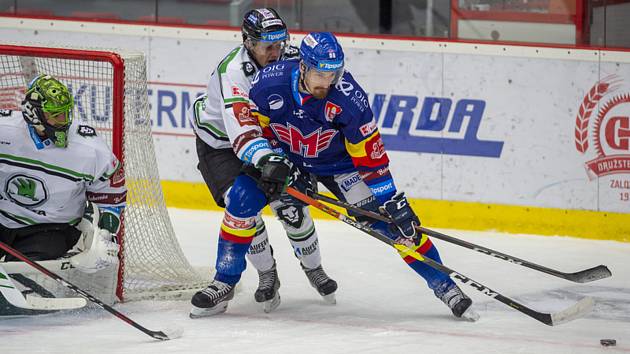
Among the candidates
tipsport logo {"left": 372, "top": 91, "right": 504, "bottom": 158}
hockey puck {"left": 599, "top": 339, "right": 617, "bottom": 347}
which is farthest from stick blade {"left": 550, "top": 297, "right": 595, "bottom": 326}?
tipsport logo {"left": 372, "top": 91, "right": 504, "bottom": 158}

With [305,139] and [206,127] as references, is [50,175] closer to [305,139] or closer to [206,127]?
[206,127]

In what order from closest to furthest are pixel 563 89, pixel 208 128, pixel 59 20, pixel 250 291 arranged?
pixel 208 128 < pixel 250 291 < pixel 563 89 < pixel 59 20

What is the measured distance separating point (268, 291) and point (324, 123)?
0.69m

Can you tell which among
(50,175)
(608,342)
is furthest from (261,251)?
(608,342)

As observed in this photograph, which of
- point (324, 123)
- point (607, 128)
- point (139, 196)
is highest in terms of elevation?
point (324, 123)

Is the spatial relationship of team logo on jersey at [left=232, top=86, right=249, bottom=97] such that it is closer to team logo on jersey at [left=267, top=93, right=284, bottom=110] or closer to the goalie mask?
team logo on jersey at [left=267, top=93, right=284, bottom=110]

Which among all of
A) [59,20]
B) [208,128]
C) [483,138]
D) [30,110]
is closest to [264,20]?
[208,128]

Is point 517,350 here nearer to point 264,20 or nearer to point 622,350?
point 622,350

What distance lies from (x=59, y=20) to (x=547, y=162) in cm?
270

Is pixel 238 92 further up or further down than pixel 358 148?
further up

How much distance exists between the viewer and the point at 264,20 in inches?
166

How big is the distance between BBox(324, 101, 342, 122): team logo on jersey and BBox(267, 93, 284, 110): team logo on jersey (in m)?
0.16

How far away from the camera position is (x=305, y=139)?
162 inches

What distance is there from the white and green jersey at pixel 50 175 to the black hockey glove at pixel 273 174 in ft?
1.90
